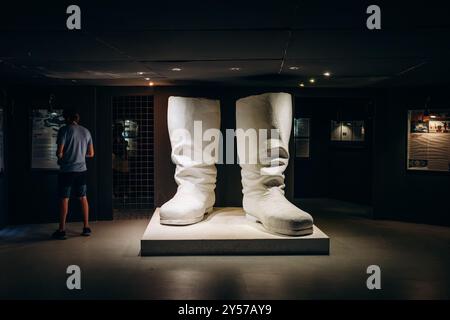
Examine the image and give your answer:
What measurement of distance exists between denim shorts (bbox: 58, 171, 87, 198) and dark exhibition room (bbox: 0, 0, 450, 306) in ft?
0.07

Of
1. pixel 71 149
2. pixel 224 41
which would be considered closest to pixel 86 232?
pixel 71 149

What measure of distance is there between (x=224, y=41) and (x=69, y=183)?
120 inches

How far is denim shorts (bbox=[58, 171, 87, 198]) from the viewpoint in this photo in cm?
604

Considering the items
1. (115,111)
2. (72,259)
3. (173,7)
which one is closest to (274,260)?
(72,259)

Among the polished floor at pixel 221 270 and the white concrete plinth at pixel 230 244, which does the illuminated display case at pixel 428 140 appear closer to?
the polished floor at pixel 221 270

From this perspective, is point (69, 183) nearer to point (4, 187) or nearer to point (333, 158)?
point (4, 187)

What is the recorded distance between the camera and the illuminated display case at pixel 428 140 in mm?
7156

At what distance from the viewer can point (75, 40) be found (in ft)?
13.3

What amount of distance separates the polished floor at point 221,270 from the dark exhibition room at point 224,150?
27 mm

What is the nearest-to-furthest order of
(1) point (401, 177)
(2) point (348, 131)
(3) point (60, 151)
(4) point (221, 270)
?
(4) point (221, 270) → (3) point (60, 151) → (1) point (401, 177) → (2) point (348, 131)

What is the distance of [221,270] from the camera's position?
184 inches

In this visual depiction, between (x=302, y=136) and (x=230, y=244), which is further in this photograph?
(x=302, y=136)

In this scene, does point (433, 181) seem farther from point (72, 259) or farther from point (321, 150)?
point (72, 259)

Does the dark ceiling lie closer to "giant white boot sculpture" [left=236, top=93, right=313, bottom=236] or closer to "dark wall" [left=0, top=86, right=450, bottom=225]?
"giant white boot sculpture" [left=236, top=93, right=313, bottom=236]
